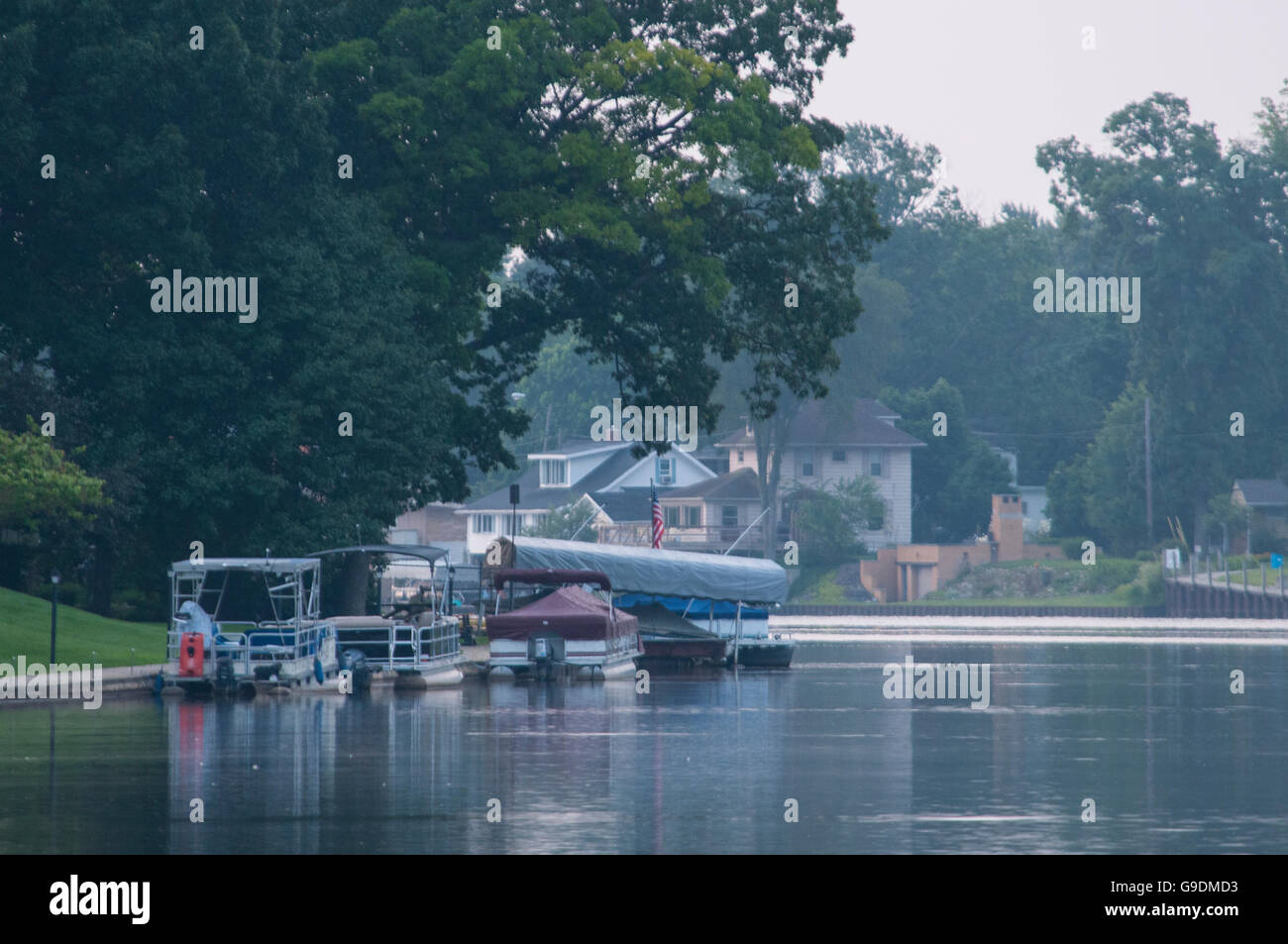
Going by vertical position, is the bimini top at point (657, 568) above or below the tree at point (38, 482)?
below

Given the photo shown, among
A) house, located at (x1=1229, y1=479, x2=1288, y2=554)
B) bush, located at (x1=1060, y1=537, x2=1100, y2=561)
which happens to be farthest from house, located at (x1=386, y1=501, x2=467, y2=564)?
house, located at (x1=1229, y1=479, x2=1288, y2=554)

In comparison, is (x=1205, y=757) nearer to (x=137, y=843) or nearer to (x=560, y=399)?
(x=137, y=843)

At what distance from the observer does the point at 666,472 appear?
152 metres

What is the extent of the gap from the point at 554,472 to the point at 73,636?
112m

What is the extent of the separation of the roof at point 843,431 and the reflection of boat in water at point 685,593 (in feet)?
290

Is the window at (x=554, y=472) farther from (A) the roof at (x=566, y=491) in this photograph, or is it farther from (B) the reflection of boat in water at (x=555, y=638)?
(B) the reflection of boat in water at (x=555, y=638)

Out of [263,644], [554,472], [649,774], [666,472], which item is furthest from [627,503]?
[649,774]

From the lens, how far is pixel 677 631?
58.2m

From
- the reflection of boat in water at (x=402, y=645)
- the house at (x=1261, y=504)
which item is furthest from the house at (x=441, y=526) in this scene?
the reflection of boat in water at (x=402, y=645)

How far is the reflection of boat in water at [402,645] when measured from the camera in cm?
4369

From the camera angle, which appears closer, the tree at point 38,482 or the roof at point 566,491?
the tree at point 38,482

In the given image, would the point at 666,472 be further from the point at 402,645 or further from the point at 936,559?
the point at 402,645

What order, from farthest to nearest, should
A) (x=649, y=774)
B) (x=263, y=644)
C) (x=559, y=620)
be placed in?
(x=559, y=620)
(x=263, y=644)
(x=649, y=774)
